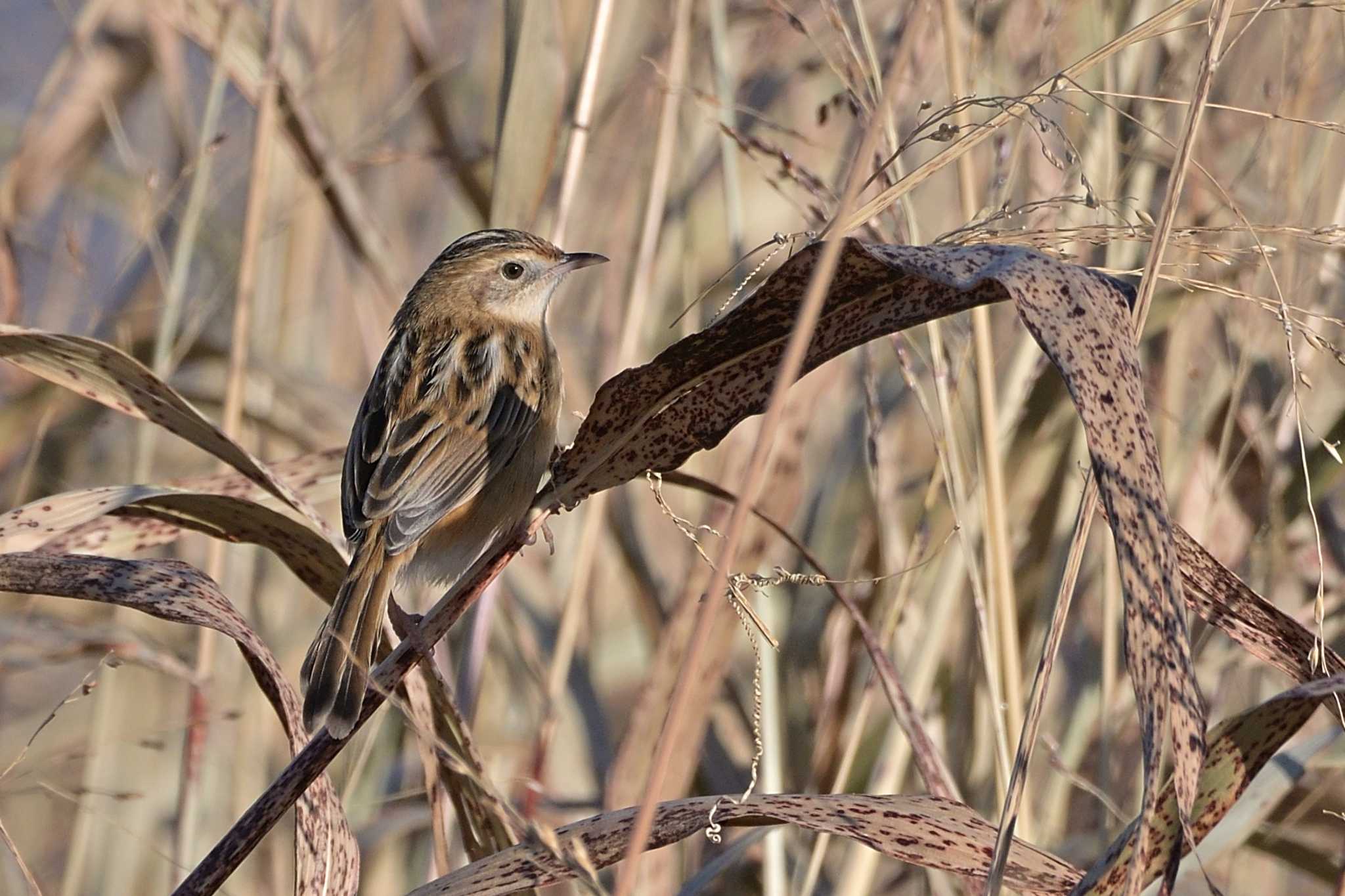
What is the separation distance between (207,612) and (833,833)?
0.80 meters

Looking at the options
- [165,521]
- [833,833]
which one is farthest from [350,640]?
[833,833]

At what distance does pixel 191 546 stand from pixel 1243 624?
3905 mm

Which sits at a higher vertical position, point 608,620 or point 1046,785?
point 608,620

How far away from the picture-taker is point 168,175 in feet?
14.8

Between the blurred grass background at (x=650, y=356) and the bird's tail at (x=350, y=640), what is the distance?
522 millimetres

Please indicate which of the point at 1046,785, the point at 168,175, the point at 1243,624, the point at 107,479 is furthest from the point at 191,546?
the point at 1243,624

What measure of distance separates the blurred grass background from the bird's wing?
0.42 metres

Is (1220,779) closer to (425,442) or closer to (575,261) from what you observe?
(425,442)

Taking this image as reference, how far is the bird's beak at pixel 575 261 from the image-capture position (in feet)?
10.5

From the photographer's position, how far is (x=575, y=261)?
10.7ft

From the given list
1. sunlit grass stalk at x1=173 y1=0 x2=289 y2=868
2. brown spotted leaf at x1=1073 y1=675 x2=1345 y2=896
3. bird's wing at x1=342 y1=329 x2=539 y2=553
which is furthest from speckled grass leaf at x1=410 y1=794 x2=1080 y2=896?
sunlit grass stalk at x1=173 y1=0 x2=289 y2=868

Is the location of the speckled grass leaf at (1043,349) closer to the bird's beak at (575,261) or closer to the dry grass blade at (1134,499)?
the dry grass blade at (1134,499)

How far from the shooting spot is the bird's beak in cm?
320

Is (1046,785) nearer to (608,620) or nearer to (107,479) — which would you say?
(608,620)
